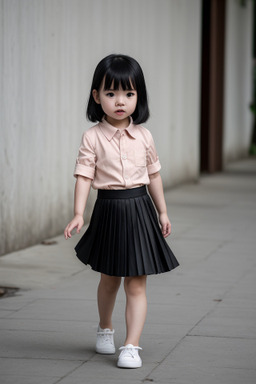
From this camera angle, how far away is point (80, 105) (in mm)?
10477

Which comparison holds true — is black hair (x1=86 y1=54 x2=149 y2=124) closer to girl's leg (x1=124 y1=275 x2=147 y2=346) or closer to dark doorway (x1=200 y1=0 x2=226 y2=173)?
girl's leg (x1=124 y1=275 x2=147 y2=346)

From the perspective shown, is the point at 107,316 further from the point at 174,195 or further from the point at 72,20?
the point at 174,195

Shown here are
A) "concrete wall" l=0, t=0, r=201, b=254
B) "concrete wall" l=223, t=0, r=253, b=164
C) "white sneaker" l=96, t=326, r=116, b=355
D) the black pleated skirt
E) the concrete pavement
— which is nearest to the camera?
the concrete pavement

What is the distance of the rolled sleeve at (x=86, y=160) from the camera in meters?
5.01

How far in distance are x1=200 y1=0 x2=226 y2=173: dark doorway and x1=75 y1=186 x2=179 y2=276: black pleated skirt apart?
45.0 ft

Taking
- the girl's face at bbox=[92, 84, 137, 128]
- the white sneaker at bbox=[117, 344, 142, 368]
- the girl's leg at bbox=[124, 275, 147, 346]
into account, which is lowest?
the white sneaker at bbox=[117, 344, 142, 368]

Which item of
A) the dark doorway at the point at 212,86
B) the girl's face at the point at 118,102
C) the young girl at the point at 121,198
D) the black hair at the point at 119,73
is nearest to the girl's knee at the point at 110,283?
the young girl at the point at 121,198

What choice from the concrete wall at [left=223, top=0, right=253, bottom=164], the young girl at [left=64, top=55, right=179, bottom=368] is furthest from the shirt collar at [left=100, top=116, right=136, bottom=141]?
the concrete wall at [left=223, top=0, right=253, bottom=164]

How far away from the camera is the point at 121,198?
198 inches

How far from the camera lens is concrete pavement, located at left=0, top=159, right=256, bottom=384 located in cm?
480

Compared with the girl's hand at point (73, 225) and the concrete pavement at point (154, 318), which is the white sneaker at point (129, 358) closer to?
the concrete pavement at point (154, 318)

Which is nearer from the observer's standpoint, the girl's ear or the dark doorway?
the girl's ear

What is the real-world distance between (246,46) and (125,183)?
1999 centimetres

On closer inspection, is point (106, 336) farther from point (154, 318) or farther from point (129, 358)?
point (154, 318)
